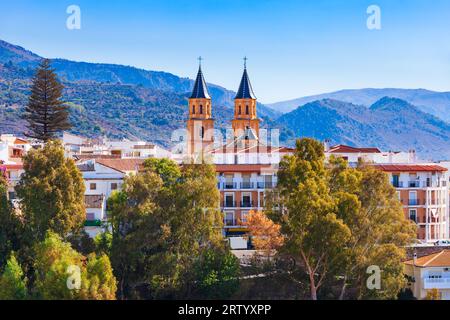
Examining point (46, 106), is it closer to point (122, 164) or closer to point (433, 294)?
point (122, 164)

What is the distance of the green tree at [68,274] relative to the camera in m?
36.8

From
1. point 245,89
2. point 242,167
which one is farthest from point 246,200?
point 245,89

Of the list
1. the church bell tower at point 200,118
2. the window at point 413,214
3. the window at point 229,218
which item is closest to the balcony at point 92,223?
the window at point 229,218

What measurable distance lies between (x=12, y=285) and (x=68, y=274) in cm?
277

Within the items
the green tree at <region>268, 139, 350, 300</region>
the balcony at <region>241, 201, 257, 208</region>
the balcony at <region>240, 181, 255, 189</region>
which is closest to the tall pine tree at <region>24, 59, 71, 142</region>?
the balcony at <region>240, 181, 255, 189</region>

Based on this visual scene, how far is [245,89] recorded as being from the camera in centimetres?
10344

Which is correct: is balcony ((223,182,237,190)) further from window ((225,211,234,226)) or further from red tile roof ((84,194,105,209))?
red tile roof ((84,194,105,209))

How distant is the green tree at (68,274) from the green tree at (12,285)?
27.2 inches

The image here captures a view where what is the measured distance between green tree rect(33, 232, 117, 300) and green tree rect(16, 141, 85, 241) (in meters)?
1.97

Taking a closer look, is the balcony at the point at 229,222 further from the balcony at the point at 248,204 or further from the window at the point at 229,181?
the window at the point at 229,181

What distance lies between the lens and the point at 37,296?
3822 cm

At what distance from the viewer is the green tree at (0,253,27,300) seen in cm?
3744
